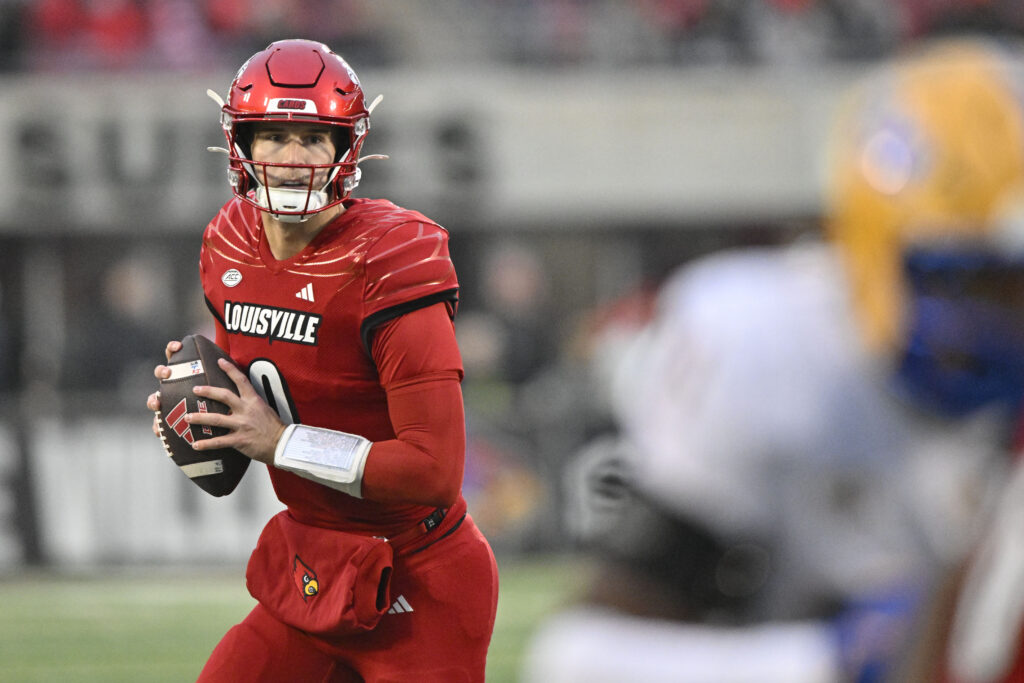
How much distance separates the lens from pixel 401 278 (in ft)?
10.3

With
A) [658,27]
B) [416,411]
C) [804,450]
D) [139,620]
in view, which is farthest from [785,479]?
[658,27]

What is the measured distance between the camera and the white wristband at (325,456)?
313 centimetres

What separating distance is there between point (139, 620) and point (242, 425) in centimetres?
663

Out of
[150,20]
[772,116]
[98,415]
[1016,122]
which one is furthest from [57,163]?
[1016,122]

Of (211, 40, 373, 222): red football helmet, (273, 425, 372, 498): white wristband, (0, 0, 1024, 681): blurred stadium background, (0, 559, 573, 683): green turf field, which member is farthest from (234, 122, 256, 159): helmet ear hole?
(0, 0, 1024, 681): blurred stadium background

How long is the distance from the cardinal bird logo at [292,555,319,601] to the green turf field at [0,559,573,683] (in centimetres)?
448

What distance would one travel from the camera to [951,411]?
2.53 m

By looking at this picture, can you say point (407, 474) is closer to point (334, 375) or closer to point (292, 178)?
point (334, 375)

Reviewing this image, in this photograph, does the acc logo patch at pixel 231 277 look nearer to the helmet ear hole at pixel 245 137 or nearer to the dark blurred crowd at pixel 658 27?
the helmet ear hole at pixel 245 137

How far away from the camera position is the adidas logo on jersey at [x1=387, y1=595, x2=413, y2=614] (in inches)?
132

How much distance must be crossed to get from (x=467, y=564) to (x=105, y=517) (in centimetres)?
802

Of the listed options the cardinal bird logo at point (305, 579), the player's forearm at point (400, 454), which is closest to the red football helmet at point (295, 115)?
the player's forearm at point (400, 454)

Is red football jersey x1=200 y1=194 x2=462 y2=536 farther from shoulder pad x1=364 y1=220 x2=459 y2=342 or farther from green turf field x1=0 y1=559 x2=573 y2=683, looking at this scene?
green turf field x1=0 y1=559 x2=573 y2=683

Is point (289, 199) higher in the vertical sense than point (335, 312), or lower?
higher
